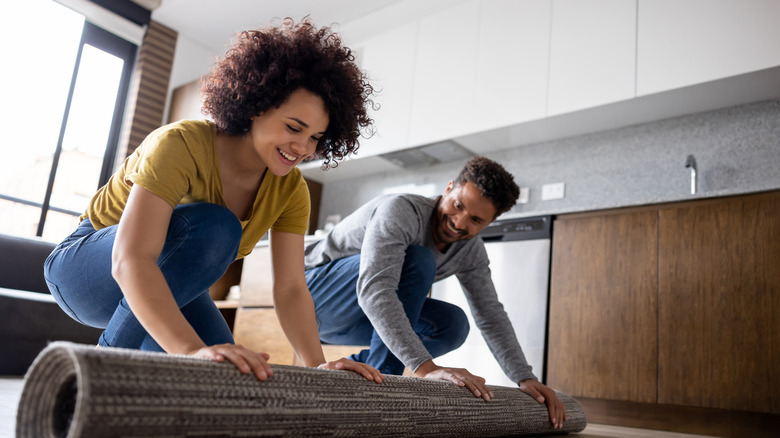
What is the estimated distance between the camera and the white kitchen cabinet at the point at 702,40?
7.68 ft

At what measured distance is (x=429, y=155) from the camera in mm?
3660

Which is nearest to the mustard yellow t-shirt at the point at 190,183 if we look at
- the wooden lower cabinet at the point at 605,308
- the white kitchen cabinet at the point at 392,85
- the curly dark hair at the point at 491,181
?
the curly dark hair at the point at 491,181

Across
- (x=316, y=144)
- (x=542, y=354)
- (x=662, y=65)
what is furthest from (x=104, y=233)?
(x=662, y=65)

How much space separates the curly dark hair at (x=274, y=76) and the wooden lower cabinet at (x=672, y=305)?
1526mm

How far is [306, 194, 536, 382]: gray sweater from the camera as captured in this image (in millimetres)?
1362

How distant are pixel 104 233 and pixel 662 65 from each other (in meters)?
2.36

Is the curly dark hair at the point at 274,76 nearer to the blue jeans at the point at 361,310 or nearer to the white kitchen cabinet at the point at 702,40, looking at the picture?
the blue jeans at the point at 361,310

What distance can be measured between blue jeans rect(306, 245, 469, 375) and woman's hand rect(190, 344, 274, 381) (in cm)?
80

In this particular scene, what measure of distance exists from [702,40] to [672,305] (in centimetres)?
114

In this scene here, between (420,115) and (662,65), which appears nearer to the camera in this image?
(662,65)

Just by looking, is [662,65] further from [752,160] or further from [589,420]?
[589,420]

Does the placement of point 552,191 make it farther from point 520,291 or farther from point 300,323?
point 300,323

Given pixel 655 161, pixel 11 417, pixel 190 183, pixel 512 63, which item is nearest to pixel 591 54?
pixel 512 63

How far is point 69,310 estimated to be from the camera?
4.03ft
